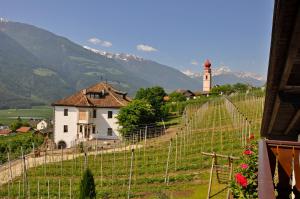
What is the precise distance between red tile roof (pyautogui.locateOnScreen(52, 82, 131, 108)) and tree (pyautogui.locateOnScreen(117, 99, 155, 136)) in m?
5.68

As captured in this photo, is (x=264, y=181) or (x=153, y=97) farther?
(x=153, y=97)

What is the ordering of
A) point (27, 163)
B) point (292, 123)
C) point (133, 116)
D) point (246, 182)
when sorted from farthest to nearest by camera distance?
point (133, 116), point (27, 163), point (292, 123), point (246, 182)

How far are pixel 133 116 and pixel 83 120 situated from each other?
336 inches

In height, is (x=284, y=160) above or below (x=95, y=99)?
below

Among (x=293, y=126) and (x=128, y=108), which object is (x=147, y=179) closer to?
(x=293, y=126)

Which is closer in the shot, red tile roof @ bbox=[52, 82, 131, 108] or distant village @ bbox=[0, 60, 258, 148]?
distant village @ bbox=[0, 60, 258, 148]

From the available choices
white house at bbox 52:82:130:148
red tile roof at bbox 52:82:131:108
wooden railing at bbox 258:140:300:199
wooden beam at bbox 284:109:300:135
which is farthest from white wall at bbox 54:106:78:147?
wooden railing at bbox 258:140:300:199

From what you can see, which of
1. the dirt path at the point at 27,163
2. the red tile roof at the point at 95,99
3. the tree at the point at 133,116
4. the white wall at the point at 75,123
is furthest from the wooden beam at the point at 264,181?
the red tile roof at the point at 95,99

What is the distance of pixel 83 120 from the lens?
45688 mm

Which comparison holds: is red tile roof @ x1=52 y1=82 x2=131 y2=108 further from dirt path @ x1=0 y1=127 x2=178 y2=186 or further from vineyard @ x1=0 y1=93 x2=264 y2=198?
vineyard @ x1=0 y1=93 x2=264 y2=198

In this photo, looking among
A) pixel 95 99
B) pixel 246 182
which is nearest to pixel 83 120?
pixel 95 99

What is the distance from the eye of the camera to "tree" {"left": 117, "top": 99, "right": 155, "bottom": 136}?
39.6 meters

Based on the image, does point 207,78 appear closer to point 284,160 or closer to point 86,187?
point 86,187

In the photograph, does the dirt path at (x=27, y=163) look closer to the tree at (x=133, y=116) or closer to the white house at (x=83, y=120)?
the tree at (x=133, y=116)
